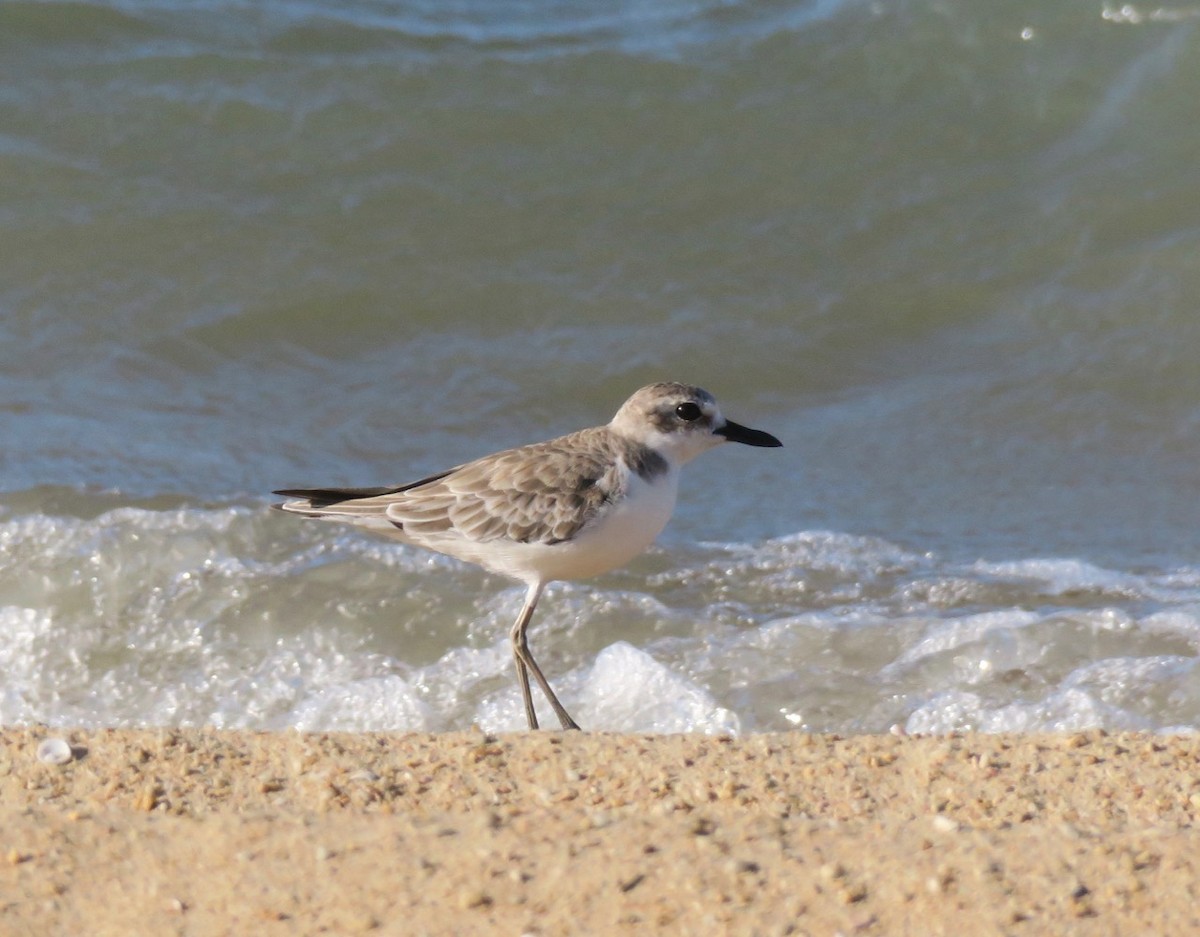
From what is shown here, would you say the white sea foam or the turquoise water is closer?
the white sea foam

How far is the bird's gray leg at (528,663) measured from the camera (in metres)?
5.87

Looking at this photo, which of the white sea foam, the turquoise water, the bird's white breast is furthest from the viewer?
the turquoise water

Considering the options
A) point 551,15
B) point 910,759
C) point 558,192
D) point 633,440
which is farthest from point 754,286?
point 910,759

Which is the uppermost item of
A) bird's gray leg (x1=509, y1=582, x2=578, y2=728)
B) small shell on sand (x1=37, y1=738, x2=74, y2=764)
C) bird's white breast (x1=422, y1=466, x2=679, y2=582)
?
bird's white breast (x1=422, y1=466, x2=679, y2=582)

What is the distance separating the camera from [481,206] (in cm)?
1171

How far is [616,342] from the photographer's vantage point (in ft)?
33.9

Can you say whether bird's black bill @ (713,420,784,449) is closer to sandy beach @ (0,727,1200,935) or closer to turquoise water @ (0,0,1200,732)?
turquoise water @ (0,0,1200,732)

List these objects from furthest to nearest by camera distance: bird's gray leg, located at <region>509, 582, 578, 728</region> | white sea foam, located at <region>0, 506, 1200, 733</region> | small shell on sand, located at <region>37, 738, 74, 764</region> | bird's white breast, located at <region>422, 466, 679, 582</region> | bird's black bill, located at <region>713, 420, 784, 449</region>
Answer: white sea foam, located at <region>0, 506, 1200, 733</region>, bird's black bill, located at <region>713, 420, 784, 449</region>, bird's gray leg, located at <region>509, 582, 578, 728</region>, bird's white breast, located at <region>422, 466, 679, 582</region>, small shell on sand, located at <region>37, 738, 74, 764</region>

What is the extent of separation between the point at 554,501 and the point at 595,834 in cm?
174

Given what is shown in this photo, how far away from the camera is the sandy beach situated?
3807 mm

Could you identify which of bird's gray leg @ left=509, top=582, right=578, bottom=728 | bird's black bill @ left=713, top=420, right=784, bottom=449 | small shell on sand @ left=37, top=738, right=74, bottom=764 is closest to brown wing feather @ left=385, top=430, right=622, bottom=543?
bird's gray leg @ left=509, top=582, right=578, bottom=728

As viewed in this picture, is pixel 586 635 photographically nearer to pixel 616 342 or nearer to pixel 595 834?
pixel 595 834

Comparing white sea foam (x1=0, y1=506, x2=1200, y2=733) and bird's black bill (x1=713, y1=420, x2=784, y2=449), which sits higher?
bird's black bill (x1=713, y1=420, x2=784, y2=449)

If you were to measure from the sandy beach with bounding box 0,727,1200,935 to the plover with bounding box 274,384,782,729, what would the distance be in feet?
2.83
